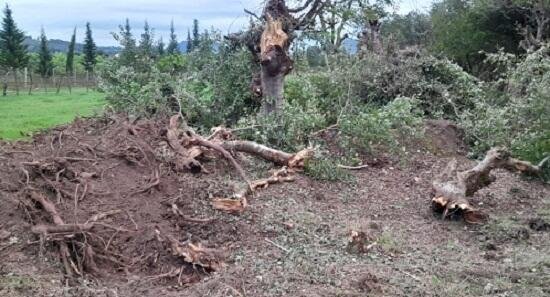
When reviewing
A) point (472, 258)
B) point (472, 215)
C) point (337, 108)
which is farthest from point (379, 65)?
point (472, 258)

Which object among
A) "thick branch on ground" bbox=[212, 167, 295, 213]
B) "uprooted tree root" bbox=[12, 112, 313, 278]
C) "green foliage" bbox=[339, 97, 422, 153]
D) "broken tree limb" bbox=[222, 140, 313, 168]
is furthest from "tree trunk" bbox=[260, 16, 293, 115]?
"thick branch on ground" bbox=[212, 167, 295, 213]

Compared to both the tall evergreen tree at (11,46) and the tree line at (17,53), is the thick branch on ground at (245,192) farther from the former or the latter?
the tall evergreen tree at (11,46)

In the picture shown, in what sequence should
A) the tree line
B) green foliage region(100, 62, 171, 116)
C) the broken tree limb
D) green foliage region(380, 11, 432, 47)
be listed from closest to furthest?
the broken tree limb
green foliage region(100, 62, 171, 116)
green foliage region(380, 11, 432, 47)
the tree line

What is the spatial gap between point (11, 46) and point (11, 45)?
0.21 ft

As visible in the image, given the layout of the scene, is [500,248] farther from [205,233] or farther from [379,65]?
[379,65]

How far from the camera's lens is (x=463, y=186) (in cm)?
603

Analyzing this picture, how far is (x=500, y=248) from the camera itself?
5.12 meters

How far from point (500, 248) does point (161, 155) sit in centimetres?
344

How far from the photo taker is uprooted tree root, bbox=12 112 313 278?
14.5ft

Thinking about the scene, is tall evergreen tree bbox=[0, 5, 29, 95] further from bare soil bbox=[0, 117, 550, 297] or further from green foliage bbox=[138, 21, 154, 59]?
bare soil bbox=[0, 117, 550, 297]

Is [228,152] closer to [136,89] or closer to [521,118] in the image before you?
[136,89]

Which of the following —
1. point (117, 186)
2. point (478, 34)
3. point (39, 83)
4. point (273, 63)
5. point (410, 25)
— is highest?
point (410, 25)

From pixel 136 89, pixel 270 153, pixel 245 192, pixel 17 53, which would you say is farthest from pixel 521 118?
pixel 17 53

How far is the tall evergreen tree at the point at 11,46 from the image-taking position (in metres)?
36.7
